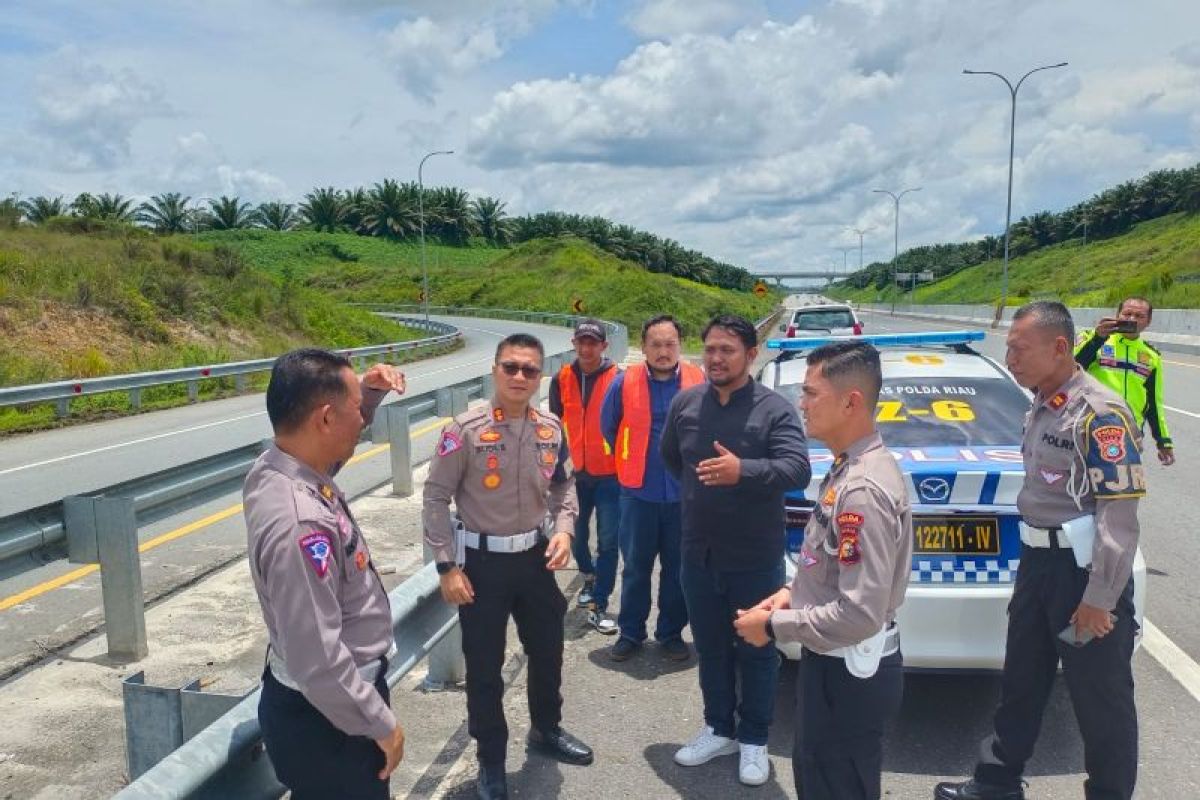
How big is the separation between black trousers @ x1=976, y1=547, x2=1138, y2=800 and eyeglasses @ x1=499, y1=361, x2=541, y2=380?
78.9 inches

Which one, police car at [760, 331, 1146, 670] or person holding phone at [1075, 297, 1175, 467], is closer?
police car at [760, 331, 1146, 670]

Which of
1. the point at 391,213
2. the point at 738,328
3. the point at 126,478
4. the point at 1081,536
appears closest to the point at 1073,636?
the point at 1081,536

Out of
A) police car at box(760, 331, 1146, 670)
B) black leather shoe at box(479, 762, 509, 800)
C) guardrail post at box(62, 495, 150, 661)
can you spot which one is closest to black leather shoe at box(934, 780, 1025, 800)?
police car at box(760, 331, 1146, 670)

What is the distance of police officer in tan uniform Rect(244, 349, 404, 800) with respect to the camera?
226cm

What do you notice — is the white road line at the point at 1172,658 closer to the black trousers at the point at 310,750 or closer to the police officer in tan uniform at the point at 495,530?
the police officer in tan uniform at the point at 495,530

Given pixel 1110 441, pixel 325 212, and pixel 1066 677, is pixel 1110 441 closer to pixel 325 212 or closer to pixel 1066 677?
pixel 1066 677

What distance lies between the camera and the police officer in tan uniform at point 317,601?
2.26m

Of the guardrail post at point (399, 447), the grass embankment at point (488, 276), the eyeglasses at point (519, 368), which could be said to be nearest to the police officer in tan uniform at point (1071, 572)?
the eyeglasses at point (519, 368)

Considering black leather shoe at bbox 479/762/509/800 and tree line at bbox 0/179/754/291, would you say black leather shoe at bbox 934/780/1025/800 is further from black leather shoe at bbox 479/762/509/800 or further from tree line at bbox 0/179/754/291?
tree line at bbox 0/179/754/291

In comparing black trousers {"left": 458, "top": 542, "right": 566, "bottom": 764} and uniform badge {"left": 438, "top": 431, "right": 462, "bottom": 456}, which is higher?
uniform badge {"left": 438, "top": 431, "right": 462, "bottom": 456}

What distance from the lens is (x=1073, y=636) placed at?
333 cm

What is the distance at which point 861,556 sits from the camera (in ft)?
8.77

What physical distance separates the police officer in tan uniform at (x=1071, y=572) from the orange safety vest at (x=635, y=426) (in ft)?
6.81

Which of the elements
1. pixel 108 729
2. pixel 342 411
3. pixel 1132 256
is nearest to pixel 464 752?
pixel 108 729
